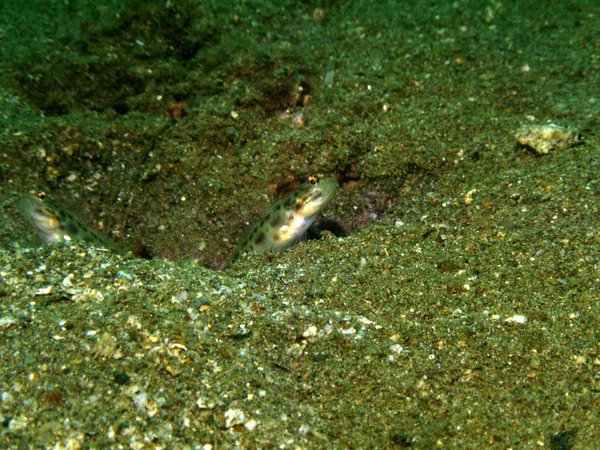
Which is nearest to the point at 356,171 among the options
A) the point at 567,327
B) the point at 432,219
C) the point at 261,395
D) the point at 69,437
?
the point at 432,219

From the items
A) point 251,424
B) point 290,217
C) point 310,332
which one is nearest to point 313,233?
point 290,217

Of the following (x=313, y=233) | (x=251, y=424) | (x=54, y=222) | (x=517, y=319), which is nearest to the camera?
(x=251, y=424)

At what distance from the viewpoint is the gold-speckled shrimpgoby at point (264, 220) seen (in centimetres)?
421

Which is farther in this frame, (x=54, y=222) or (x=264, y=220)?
(x=264, y=220)

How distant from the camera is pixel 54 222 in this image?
4273 mm

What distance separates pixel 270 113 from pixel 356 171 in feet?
4.00

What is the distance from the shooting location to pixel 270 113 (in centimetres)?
495

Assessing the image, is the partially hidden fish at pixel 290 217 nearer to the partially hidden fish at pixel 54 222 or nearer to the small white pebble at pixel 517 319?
the partially hidden fish at pixel 54 222

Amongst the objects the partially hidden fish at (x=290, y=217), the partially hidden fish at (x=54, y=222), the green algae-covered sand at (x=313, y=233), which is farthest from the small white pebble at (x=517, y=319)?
the partially hidden fish at (x=54, y=222)

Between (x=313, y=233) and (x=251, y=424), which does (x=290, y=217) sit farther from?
(x=251, y=424)

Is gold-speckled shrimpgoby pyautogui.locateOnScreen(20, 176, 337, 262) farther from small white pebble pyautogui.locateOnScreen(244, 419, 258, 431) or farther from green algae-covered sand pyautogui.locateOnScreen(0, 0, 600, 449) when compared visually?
small white pebble pyautogui.locateOnScreen(244, 419, 258, 431)

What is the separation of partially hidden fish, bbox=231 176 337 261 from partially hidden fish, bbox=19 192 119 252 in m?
1.41

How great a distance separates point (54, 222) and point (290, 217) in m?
2.30

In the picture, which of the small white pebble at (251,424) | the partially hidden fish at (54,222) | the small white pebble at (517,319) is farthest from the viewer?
the partially hidden fish at (54,222)
